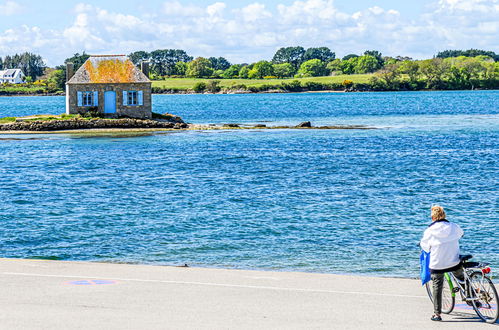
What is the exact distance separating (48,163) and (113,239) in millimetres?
27011

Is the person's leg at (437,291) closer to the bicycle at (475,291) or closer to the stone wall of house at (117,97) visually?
the bicycle at (475,291)

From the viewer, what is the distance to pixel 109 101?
240ft

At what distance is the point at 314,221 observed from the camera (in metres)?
26.7

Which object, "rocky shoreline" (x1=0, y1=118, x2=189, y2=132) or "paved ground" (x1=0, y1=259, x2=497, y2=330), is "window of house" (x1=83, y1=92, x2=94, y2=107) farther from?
"paved ground" (x1=0, y1=259, x2=497, y2=330)

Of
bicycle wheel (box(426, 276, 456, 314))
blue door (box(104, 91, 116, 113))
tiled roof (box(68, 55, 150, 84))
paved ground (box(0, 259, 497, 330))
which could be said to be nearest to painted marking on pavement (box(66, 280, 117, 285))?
paved ground (box(0, 259, 497, 330))

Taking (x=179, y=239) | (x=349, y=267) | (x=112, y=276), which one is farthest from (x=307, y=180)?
(x=112, y=276)

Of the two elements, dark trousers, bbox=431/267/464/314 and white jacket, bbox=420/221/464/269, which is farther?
dark trousers, bbox=431/267/464/314

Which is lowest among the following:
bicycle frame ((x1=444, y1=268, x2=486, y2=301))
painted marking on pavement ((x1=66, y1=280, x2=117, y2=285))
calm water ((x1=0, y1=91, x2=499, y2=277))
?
calm water ((x1=0, y1=91, x2=499, y2=277))

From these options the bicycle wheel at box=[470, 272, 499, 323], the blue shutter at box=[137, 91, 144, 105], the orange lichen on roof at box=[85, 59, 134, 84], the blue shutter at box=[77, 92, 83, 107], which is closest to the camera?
the bicycle wheel at box=[470, 272, 499, 323]

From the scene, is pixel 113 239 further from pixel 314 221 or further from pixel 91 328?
pixel 91 328

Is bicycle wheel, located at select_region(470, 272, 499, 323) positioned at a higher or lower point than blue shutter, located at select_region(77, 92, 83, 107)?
lower

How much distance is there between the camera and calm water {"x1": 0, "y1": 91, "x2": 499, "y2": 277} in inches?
852

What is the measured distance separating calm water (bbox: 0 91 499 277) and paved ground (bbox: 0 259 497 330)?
14.6ft

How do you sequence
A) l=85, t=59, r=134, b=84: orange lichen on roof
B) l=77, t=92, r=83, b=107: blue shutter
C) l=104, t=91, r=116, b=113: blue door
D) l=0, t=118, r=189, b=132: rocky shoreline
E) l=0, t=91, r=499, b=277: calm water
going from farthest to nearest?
l=85, t=59, r=134, b=84: orange lichen on roof → l=104, t=91, r=116, b=113: blue door → l=77, t=92, r=83, b=107: blue shutter → l=0, t=118, r=189, b=132: rocky shoreline → l=0, t=91, r=499, b=277: calm water
